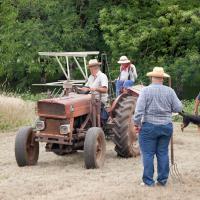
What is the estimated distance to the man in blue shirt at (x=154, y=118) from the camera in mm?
9680

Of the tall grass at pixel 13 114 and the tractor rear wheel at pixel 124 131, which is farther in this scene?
the tall grass at pixel 13 114

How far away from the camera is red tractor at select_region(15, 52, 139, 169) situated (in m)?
11.7

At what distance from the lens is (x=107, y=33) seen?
32594mm

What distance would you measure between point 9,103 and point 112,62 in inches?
576

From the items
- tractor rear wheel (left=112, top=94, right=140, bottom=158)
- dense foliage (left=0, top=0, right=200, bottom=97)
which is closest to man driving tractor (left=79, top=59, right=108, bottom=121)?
tractor rear wheel (left=112, top=94, right=140, bottom=158)

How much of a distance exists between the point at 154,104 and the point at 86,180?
173 cm

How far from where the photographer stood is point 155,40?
Answer: 31.6m

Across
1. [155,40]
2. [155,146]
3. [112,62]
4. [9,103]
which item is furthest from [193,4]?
[155,146]

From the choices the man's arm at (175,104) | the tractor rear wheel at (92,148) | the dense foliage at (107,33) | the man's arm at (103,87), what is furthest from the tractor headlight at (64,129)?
the dense foliage at (107,33)

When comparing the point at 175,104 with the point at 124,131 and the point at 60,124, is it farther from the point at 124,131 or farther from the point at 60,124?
the point at 124,131

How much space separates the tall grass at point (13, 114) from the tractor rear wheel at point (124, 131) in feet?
18.6

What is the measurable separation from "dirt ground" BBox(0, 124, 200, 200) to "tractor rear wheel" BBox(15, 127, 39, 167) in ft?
0.50

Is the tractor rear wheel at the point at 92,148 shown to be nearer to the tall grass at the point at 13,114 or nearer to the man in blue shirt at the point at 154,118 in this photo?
the man in blue shirt at the point at 154,118

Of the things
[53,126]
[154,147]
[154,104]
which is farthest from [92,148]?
[154,104]
